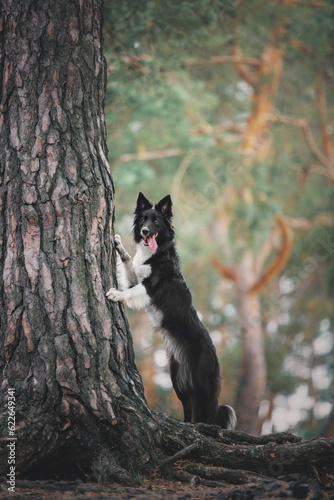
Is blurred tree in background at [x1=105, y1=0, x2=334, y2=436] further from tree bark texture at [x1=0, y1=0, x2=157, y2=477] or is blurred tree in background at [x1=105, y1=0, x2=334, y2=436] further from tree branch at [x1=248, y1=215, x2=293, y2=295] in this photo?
tree bark texture at [x1=0, y1=0, x2=157, y2=477]

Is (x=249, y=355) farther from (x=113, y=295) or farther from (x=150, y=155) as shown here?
(x=113, y=295)

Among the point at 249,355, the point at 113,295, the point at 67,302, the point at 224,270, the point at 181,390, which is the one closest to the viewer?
the point at 67,302

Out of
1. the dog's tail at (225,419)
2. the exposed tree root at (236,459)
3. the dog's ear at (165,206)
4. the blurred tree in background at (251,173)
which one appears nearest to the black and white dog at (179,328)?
the dog's tail at (225,419)

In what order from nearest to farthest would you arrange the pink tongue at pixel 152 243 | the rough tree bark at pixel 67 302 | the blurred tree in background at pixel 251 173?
1. the rough tree bark at pixel 67 302
2. the pink tongue at pixel 152 243
3. the blurred tree in background at pixel 251 173

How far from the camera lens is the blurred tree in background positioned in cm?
1204

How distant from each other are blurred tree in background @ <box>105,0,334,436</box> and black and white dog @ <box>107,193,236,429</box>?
5135mm

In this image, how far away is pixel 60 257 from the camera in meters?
3.36

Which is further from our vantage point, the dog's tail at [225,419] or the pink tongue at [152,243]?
the pink tongue at [152,243]

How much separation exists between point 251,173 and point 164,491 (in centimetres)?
1086

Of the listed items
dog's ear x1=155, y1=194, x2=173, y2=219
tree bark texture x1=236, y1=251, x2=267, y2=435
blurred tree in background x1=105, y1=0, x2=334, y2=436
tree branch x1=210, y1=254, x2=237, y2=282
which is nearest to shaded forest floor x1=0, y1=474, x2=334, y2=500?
dog's ear x1=155, y1=194, x2=173, y2=219

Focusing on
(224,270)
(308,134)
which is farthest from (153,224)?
(224,270)

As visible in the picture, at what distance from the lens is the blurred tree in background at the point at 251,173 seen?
12.0 metres

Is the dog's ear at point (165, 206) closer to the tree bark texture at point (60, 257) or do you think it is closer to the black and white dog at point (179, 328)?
the black and white dog at point (179, 328)

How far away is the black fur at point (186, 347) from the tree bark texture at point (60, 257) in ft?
3.29
